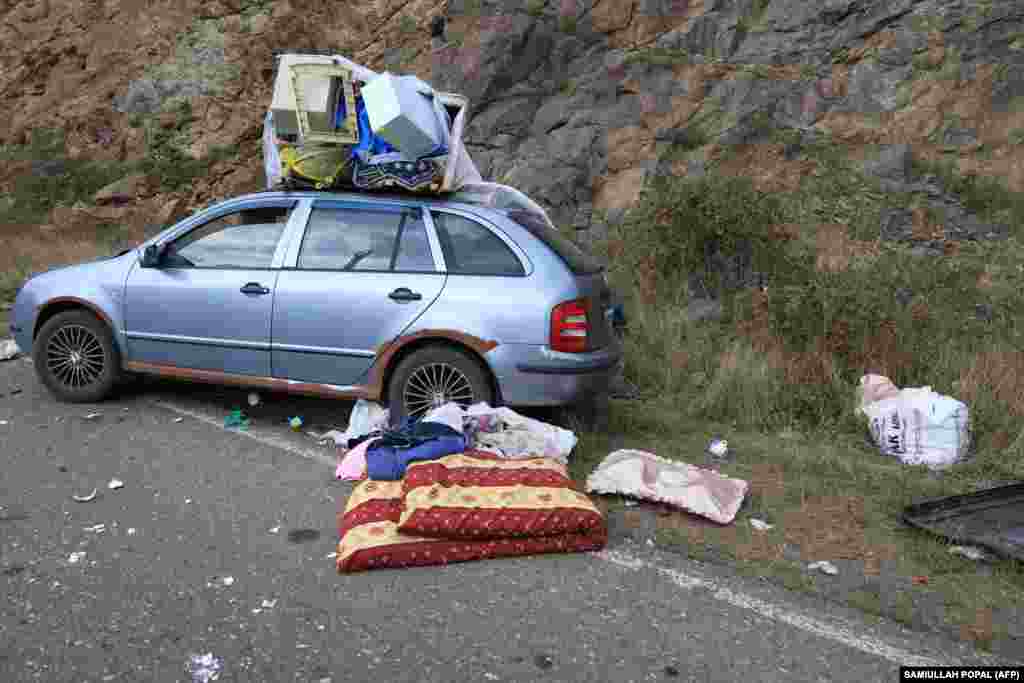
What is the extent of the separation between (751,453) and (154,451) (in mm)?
3842

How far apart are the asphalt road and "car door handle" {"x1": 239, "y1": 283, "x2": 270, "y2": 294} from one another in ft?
4.71

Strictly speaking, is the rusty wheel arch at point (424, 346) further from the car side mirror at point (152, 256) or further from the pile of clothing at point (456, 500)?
the car side mirror at point (152, 256)

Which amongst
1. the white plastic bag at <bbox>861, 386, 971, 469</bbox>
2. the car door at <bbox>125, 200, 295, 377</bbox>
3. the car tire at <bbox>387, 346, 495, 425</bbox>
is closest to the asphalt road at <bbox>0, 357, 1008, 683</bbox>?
the car tire at <bbox>387, 346, 495, 425</bbox>

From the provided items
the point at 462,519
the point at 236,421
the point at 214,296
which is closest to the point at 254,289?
the point at 214,296

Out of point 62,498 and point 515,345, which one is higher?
point 515,345

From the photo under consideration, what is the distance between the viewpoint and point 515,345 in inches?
218

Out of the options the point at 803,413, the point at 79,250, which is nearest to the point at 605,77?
the point at 79,250

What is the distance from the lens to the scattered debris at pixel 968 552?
4.37m

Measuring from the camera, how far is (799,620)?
3.69m

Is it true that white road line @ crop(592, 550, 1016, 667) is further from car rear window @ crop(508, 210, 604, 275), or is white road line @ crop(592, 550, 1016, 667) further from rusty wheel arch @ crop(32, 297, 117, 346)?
rusty wheel arch @ crop(32, 297, 117, 346)

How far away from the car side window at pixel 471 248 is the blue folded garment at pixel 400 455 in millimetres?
1234

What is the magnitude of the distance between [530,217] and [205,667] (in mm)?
3850

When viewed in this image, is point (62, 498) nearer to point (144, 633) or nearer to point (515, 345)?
point (144, 633)

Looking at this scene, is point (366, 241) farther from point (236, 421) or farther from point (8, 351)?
point (8, 351)
